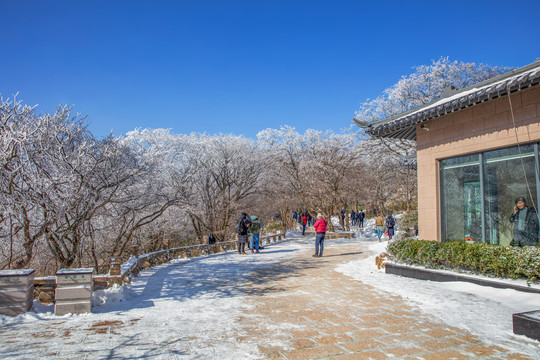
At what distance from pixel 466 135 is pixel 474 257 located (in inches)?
123

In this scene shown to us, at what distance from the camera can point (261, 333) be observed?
4793 millimetres

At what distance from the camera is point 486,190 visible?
8.53m

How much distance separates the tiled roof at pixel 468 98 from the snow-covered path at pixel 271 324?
3965mm

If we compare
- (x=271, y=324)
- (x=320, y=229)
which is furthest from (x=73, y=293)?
(x=320, y=229)

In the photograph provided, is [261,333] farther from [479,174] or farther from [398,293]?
[479,174]

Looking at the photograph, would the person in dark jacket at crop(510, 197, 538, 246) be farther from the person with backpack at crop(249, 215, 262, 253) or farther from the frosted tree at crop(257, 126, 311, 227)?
the frosted tree at crop(257, 126, 311, 227)

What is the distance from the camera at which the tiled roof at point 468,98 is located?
6.91m

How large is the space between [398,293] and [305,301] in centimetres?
199

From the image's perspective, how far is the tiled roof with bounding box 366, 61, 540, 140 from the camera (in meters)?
6.91

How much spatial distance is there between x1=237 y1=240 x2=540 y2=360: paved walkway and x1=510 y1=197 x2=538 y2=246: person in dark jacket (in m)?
3.34

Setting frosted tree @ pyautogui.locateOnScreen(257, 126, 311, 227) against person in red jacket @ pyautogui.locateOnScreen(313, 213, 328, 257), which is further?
frosted tree @ pyautogui.locateOnScreen(257, 126, 311, 227)

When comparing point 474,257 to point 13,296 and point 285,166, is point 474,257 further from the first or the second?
point 285,166

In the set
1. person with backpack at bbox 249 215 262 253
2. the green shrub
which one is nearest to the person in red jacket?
person with backpack at bbox 249 215 262 253

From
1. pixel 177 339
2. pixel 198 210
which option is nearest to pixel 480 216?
pixel 177 339
